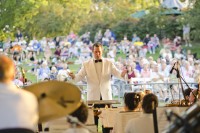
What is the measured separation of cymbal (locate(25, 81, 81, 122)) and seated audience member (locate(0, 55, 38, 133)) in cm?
14

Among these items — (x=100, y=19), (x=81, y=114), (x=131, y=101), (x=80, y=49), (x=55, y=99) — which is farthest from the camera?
(x=100, y=19)

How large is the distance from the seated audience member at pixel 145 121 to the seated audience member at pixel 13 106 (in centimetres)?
171

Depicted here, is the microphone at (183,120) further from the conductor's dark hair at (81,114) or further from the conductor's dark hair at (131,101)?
the conductor's dark hair at (131,101)

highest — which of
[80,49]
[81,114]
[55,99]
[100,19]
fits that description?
[100,19]

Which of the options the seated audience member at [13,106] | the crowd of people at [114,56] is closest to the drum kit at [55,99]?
the seated audience member at [13,106]

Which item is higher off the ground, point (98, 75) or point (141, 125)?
point (98, 75)

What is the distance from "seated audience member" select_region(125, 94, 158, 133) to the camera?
6.62 m

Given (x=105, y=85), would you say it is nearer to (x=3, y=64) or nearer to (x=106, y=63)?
(x=106, y=63)

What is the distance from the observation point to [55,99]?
527 centimetres

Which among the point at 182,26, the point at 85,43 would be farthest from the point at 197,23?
the point at 85,43

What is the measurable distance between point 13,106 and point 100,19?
28565 millimetres

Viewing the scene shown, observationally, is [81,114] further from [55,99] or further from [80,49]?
[80,49]

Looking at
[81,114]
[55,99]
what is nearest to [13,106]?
[55,99]

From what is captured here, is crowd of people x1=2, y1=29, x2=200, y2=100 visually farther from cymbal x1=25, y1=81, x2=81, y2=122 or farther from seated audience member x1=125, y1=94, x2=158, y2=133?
cymbal x1=25, y1=81, x2=81, y2=122
